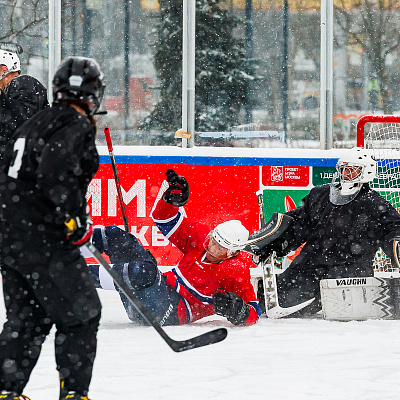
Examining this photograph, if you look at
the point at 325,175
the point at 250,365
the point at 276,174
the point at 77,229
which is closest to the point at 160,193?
the point at 276,174

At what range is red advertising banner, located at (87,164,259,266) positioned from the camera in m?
6.65

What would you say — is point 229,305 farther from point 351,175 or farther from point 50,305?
point 50,305

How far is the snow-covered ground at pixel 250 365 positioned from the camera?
3.15 meters

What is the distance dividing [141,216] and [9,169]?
4.00m

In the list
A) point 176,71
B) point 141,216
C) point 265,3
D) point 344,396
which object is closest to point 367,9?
point 265,3

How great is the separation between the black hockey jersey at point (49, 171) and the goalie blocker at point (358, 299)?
258 centimetres

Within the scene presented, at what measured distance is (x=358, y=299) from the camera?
192 inches

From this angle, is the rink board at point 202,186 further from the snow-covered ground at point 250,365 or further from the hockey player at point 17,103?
the hockey player at point 17,103

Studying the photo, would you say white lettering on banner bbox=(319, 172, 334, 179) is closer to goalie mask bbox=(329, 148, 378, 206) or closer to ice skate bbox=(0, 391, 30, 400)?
goalie mask bbox=(329, 148, 378, 206)

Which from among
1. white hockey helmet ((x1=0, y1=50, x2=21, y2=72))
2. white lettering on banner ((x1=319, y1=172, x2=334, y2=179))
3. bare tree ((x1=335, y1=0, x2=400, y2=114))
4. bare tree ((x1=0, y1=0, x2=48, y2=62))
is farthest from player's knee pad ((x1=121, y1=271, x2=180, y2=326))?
bare tree ((x1=335, y1=0, x2=400, y2=114))

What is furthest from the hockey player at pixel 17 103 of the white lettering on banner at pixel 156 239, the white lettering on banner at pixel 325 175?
the white lettering on banner at pixel 325 175

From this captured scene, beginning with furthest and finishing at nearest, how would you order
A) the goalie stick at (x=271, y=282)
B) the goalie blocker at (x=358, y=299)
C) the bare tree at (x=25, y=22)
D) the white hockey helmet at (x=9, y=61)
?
the bare tree at (x=25, y=22), the goalie stick at (x=271, y=282), the goalie blocker at (x=358, y=299), the white hockey helmet at (x=9, y=61)

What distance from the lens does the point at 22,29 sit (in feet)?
22.8

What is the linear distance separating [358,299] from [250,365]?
4.74 feet
